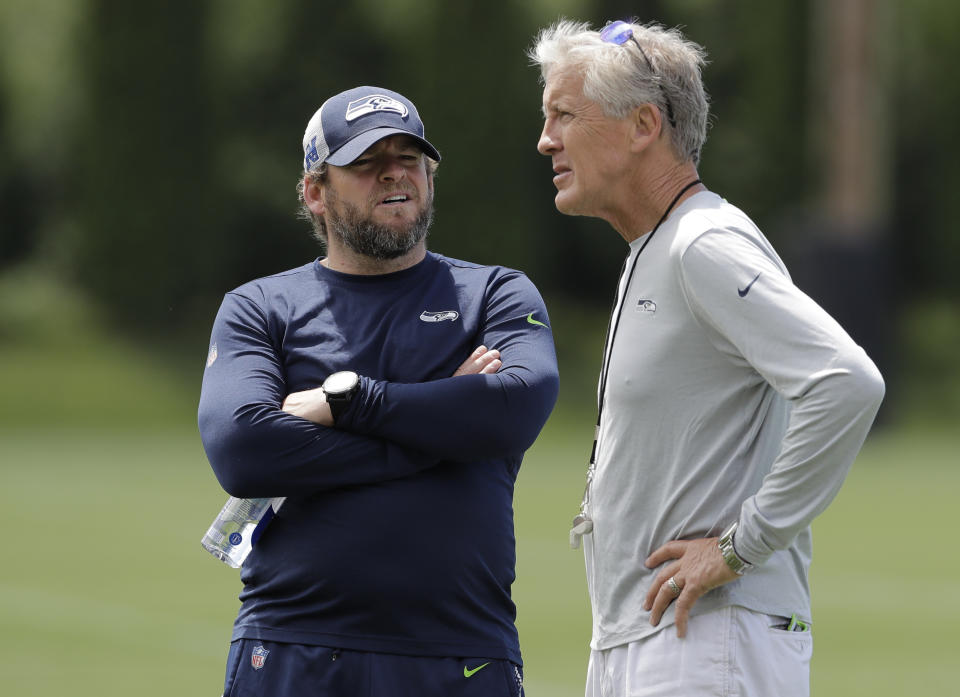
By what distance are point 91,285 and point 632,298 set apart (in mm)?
24228

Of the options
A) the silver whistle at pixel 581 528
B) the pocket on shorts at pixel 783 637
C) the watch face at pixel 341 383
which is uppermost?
the watch face at pixel 341 383

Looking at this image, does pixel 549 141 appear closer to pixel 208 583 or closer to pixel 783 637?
pixel 783 637

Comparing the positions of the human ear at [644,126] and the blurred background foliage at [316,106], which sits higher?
the blurred background foliage at [316,106]

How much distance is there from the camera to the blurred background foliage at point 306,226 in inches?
623

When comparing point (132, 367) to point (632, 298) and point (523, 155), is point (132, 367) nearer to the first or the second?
point (523, 155)

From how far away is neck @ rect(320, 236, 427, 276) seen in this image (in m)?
4.08

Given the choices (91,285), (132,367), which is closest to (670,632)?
(132,367)

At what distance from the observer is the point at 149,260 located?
26562 mm

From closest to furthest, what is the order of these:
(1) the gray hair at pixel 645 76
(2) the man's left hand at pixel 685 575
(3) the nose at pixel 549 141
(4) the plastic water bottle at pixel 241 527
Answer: (2) the man's left hand at pixel 685 575, (1) the gray hair at pixel 645 76, (3) the nose at pixel 549 141, (4) the plastic water bottle at pixel 241 527

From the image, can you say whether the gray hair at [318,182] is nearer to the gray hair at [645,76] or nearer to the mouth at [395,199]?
the mouth at [395,199]

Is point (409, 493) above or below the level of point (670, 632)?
above

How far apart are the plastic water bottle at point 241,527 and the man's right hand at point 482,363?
56 centimetres

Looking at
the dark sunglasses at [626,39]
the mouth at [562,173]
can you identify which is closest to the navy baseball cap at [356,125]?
the mouth at [562,173]

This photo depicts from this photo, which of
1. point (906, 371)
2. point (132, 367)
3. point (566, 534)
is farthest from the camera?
point (906, 371)
